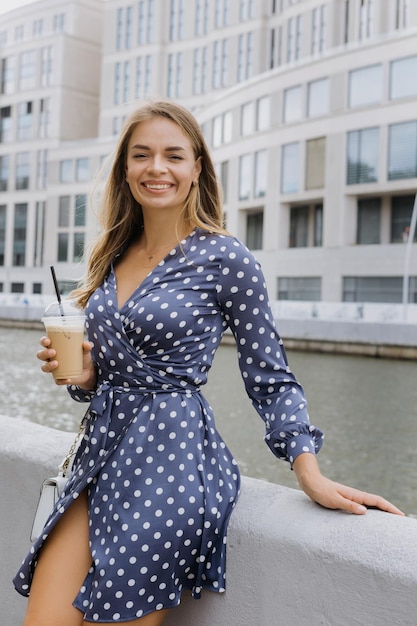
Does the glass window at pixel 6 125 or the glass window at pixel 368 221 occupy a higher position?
the glass window at pixel 6 125

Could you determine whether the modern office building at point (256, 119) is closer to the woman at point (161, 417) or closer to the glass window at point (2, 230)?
the glass window at point (2, 230)

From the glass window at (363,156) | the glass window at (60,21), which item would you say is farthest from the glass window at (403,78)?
the glass window at (60,21)

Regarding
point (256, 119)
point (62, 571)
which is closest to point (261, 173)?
point (256, 119)

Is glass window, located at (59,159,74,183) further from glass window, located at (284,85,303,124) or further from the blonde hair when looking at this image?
the blonde hair

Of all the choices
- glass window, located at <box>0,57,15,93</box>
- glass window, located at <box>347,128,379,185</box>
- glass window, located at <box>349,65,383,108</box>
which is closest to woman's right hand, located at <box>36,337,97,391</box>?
glass window, located at <box>347,128,379,185</box>

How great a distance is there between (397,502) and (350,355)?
54.5 ft

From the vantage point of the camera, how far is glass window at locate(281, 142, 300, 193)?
42578 millimetres

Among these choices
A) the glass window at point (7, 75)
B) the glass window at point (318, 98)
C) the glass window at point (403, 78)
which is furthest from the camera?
the glass window at point (7, 75)

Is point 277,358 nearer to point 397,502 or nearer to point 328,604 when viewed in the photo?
point 328,604

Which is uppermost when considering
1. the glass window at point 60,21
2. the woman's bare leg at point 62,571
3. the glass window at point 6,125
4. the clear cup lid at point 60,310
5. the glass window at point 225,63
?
the glass window at point 60,21

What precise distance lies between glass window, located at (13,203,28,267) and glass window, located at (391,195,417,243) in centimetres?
3759

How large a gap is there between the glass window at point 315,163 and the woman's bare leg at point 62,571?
132 ft

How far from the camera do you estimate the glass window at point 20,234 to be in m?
68.1

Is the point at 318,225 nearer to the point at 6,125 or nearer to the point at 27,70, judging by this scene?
the point at 27,70
